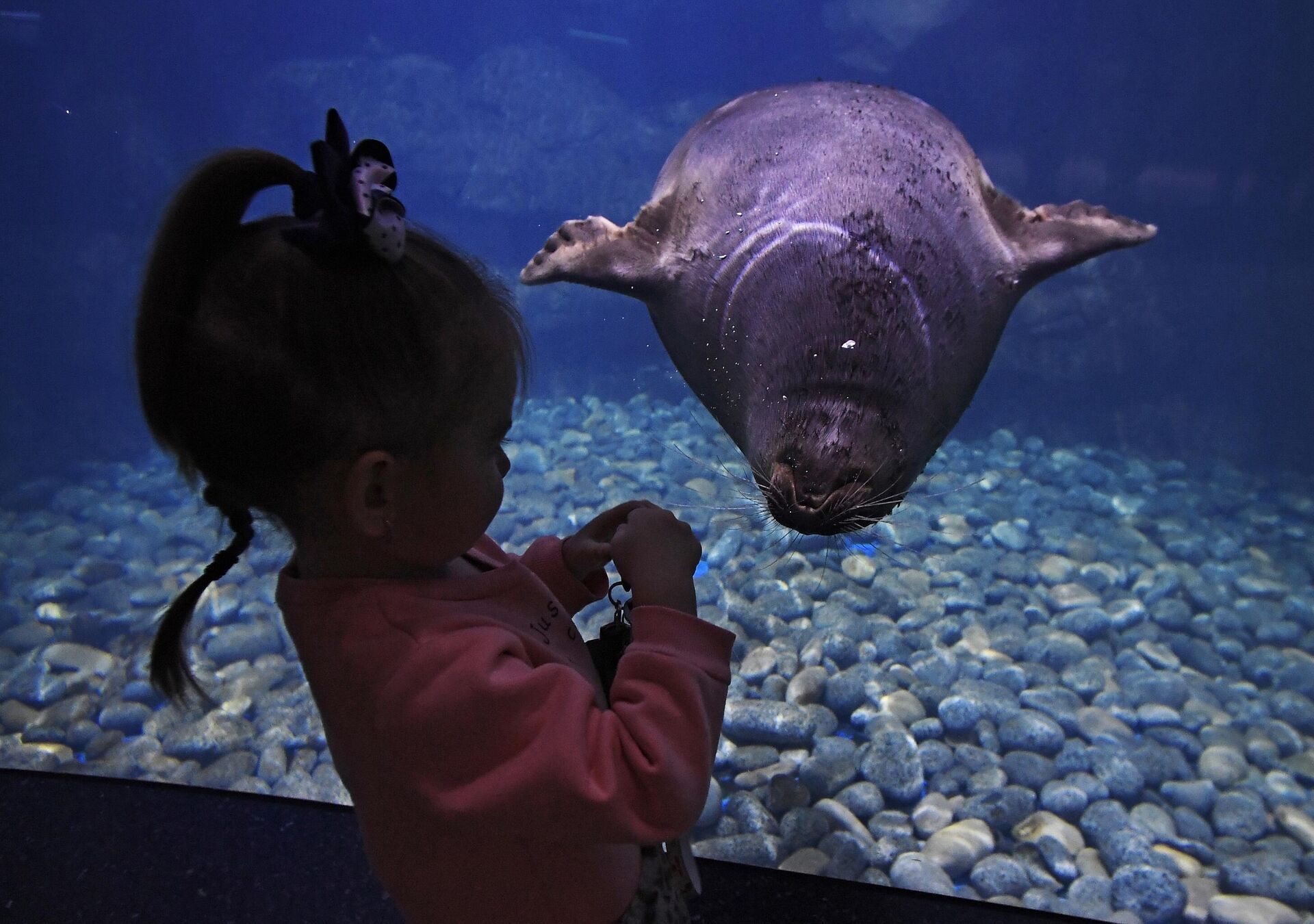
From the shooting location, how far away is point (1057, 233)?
1.81 m

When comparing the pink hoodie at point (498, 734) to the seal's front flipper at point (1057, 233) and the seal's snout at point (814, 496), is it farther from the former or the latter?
the seal's front flipper at point (1057, 233)

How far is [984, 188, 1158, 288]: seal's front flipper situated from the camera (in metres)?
1.78

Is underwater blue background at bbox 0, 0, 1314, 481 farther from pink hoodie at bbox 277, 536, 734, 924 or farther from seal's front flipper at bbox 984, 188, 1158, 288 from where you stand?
pink hoodie at bbox 277, 536, 734, 924

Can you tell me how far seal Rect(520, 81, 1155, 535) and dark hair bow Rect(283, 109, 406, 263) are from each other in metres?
0.85

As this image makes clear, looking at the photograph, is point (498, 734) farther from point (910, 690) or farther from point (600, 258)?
point (910, 690)

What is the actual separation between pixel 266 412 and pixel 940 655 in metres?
3.42

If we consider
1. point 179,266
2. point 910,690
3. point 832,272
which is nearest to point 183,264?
point 179,266

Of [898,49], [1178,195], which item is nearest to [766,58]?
[898,49]

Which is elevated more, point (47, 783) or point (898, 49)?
point (898, 49)

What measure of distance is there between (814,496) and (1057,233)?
0.99m

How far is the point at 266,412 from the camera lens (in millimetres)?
814

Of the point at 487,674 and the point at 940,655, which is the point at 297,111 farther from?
the point at 487,674

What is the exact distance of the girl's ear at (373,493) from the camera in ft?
2.82

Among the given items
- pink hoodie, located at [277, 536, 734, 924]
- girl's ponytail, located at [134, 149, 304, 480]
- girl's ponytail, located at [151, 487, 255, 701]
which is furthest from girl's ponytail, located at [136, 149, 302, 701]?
pink hoodie, located at [277, 536, 734, 924]
